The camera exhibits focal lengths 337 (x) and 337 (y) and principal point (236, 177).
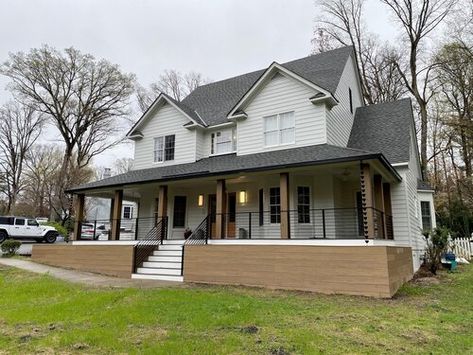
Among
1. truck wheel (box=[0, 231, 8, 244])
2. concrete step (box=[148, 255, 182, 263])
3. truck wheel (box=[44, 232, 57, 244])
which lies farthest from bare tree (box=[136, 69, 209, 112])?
concrete step (box=[148, 255, 182, 263])

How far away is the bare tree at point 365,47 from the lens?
89.4 ft

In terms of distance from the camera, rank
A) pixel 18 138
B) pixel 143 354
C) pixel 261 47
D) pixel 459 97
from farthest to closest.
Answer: pixel 18 138 < pixel 261 47 < pixel 459 97 < pixel 143 354

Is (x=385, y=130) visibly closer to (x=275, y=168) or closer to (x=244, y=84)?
(x=275, y=168)

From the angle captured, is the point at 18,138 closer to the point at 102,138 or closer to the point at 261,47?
the point at 102,138

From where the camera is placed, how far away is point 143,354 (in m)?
4.38

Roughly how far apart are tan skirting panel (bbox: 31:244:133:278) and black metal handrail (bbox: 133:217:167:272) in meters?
0.21

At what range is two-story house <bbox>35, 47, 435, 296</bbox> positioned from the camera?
9.27 meters

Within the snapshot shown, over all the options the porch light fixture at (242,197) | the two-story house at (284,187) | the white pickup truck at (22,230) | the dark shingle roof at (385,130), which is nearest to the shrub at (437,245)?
the two-story house at (284,187)

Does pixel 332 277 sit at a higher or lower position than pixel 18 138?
lower

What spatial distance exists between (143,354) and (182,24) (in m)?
24.7

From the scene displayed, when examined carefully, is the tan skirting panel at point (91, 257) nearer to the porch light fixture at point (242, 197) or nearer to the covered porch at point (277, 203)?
the covered porch at point (277, 203)

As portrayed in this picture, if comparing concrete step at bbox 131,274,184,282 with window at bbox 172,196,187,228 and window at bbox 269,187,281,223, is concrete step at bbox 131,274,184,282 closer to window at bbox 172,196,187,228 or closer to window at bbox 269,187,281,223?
window at bbox 172,196,187,228

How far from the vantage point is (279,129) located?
13.3 m

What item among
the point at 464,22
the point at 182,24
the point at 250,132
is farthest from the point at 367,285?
the point at 182,24
